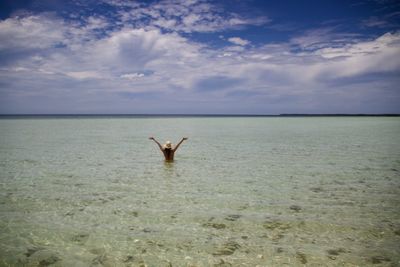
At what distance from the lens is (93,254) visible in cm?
732

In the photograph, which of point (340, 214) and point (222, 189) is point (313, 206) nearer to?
point (340, 214)

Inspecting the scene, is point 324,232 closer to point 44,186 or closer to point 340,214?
point 340,214

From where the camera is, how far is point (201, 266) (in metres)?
6.77

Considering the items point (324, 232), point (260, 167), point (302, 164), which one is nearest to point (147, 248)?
point (324, 232)

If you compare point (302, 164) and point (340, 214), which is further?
point (302, 164)

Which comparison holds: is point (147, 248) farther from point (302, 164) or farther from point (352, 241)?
point (302, 164)

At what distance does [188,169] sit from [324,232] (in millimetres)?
A: 10501

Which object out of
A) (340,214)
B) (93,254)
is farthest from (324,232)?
(93,254)

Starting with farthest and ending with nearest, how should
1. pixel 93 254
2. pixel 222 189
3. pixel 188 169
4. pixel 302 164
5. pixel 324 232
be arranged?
pixel 302 164, pixel 188 169, pixel 222 189, pixel 324 232, pixel 93 254

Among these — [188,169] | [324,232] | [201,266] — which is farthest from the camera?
[188,169]

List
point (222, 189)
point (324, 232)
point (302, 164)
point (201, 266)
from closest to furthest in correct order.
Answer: point (201, 266), point (324, 232), point (222, 189), point (302, 164)

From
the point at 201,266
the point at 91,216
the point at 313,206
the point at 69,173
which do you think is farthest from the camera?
the point at 69,173

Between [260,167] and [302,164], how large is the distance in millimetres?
3221

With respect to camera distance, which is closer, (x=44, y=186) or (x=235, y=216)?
(x=235, y=216)
